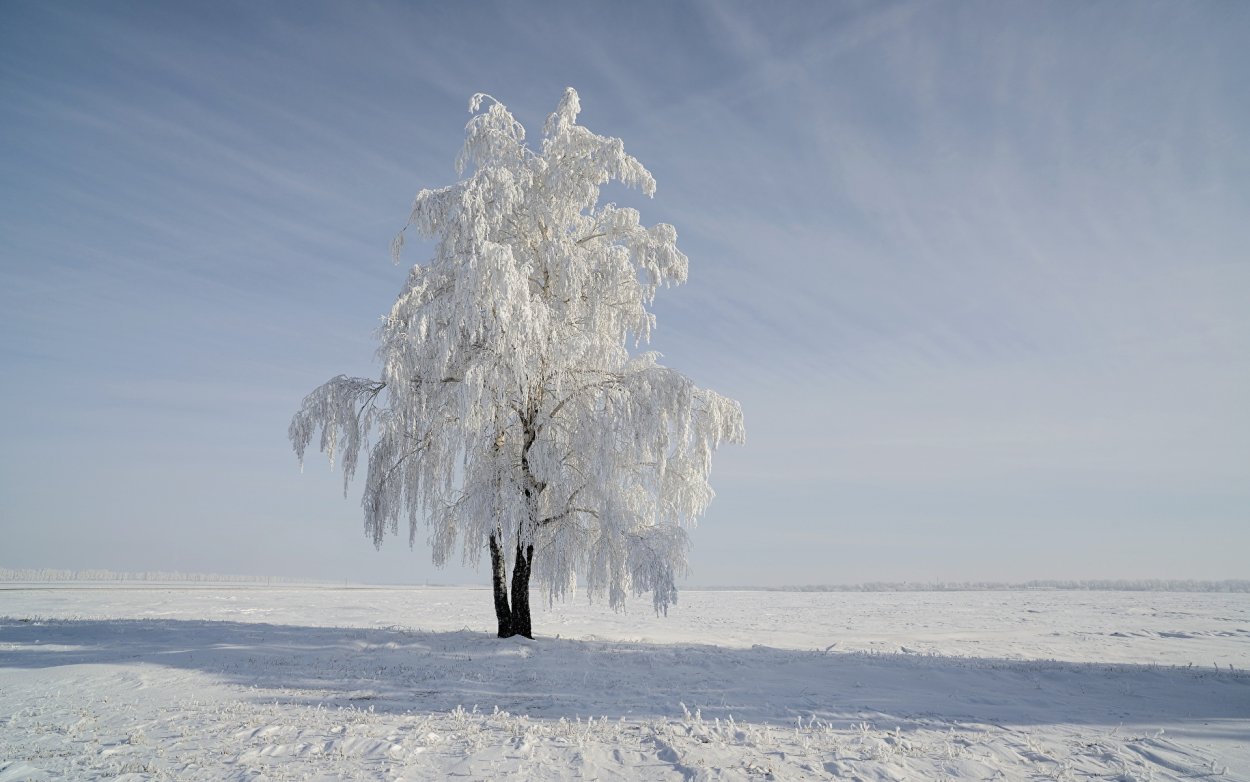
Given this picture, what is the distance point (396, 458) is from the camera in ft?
56.5

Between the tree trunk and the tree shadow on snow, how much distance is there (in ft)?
1.70

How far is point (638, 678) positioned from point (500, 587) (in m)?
5.61

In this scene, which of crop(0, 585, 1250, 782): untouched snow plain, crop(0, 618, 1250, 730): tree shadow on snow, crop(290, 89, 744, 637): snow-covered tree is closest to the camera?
crop(0, 585, 1250, 782): untouched snow plain

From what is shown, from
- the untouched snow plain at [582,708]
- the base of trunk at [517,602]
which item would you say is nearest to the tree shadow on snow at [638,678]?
the untouched snow plain at [582,708]

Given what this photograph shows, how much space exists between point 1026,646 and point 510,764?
1921 cm

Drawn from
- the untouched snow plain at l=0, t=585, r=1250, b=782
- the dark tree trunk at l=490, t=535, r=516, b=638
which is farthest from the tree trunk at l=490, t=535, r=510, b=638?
the untouched snow plain at l=0, t=585, r=1250, b=782

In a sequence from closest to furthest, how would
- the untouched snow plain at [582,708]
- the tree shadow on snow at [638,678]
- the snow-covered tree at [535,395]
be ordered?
the untouched snow plain at [582,708]
the tree shadow on snow at [638,678]
the snow-covered tree at [535,395]

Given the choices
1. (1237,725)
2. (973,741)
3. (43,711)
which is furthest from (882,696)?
(43,711)

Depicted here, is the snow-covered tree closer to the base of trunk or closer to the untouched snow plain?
the base of trunk

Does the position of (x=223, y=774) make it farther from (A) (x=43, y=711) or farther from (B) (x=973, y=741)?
(B) (x=973, y=741)

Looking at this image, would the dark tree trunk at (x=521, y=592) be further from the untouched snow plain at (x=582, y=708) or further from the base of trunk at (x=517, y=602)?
the untouched snow plain at (x=582, y=708)

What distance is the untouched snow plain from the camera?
273 inches

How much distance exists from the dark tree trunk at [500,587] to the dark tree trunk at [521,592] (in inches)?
5.8

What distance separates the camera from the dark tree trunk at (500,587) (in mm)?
16344
